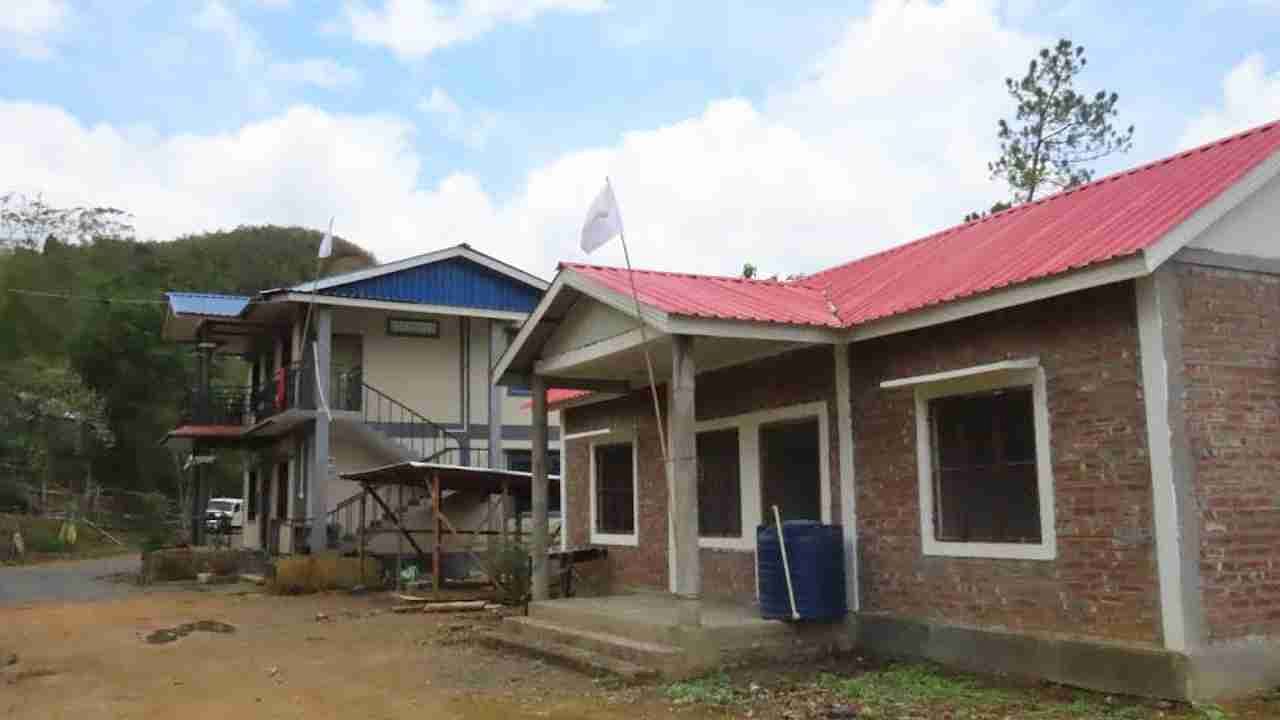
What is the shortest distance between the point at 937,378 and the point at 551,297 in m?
4.36

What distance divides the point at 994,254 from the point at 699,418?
4344 mm

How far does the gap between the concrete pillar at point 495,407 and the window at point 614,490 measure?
773 cm

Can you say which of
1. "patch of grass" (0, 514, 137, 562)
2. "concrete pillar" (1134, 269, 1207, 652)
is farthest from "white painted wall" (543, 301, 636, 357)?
"patch of grass" (0, 514, 137, 562)

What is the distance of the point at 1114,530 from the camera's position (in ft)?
26.5

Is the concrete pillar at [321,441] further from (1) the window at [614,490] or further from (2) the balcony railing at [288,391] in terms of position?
(1) the window at [614,490]

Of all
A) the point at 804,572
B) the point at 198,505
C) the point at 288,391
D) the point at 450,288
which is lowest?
the point at 804,572

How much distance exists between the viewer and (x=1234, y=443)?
8.06 metres

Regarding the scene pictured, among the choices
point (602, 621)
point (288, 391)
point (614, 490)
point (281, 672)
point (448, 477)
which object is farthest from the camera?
point (288, 391)

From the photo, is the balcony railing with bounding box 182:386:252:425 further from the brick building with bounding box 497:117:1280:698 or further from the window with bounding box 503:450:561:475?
the brick building with bounding box 497:117:1280:698

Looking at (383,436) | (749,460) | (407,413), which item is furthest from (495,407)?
(749,460)

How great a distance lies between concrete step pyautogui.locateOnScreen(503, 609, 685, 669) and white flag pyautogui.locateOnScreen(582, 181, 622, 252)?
3.75 m

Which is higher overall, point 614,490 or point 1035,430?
point 1035,430

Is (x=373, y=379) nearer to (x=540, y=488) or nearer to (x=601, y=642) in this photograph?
(x=540, y=488)

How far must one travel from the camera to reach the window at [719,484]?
12.5 metres
